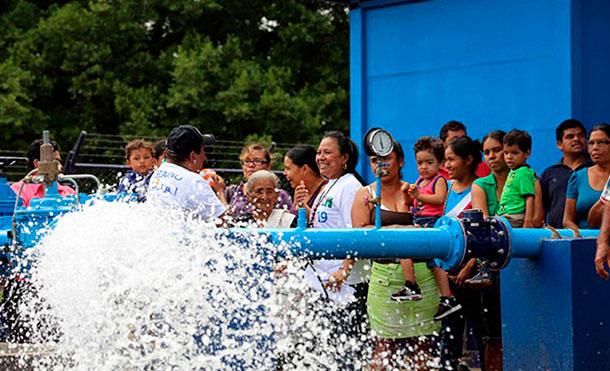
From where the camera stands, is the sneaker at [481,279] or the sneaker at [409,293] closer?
the sneaker at [481,279]

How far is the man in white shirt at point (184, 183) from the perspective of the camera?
641 centimetres

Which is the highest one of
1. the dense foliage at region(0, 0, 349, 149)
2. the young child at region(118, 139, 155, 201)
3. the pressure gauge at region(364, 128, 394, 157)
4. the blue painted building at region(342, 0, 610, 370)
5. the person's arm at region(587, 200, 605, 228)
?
the dense foliage at region(0, 0, 349, 149)

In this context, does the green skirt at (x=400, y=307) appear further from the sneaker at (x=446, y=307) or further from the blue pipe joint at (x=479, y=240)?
the blue pipe joint at (x=479, y=240)

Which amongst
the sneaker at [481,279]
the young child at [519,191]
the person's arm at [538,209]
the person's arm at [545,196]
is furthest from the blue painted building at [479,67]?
the sneaker at [481,279]

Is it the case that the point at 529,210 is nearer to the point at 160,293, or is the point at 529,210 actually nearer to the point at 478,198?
the point at 478,198

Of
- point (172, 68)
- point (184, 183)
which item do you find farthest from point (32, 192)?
point (172, 68)

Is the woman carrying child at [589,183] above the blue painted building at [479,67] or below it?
below

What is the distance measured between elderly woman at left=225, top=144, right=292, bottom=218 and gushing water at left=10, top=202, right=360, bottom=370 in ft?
3.16

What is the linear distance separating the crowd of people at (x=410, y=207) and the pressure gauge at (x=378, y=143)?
86cm

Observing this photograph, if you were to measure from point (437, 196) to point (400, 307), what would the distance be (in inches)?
40.4

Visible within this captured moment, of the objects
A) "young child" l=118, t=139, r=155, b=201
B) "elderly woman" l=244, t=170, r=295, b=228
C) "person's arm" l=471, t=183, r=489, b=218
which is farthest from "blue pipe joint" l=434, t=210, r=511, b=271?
"young child" l=118, t=139, r=155, b=201

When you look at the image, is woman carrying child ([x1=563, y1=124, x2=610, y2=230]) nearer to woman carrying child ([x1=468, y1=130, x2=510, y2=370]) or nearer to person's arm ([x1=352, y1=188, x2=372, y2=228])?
woman carrying child ([x1=468, y1=130, x2=510, y2=370])

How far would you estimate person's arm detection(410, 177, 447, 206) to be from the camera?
24.2 feet

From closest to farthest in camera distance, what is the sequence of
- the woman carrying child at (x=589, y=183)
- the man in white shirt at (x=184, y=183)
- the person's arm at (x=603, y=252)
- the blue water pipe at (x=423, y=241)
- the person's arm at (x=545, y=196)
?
the person's arm at (x=603, y=252) → the blue water pipe at (x=423, y=241) → the man in white shirt at (x=184, y=183) → the woman carrying child at (x=589, y=183) → the person's arm at (x=545, y=196)
